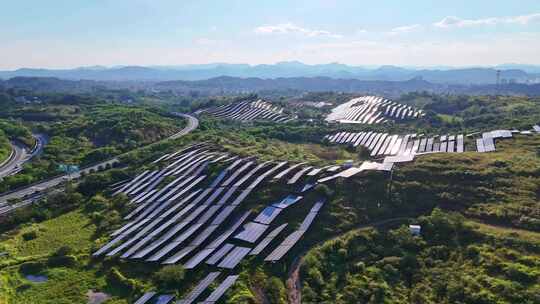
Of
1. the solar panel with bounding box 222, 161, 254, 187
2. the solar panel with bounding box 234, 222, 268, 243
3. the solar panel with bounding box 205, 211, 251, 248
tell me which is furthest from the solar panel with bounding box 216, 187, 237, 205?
the solar panel with bounding box 234, 222, 268, 243

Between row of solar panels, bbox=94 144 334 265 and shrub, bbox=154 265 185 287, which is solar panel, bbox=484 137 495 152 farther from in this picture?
shrub, bbox=154 265 185 287

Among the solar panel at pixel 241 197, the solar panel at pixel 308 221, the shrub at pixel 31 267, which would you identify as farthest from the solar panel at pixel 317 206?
the shrub at pixel 31 267

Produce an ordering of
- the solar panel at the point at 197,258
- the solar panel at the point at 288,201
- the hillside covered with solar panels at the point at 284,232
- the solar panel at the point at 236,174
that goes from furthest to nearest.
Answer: the solar panel at the point at 236,174 < the solar panel at the point at 288,201 < the solar panel at the point at 197,258 < the hillside covered with solar panels at the point at 284,232

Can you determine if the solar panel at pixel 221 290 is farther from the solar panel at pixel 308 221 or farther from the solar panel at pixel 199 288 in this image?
the solar panel at pixel 308 221

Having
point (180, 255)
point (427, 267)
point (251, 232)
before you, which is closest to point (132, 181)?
point (180, 255)

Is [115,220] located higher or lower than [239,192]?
lower

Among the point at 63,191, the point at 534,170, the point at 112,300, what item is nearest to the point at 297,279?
the point at 112,300

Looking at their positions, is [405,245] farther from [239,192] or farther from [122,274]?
[122,274]
